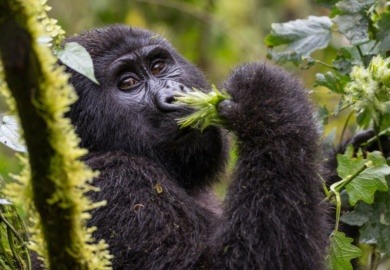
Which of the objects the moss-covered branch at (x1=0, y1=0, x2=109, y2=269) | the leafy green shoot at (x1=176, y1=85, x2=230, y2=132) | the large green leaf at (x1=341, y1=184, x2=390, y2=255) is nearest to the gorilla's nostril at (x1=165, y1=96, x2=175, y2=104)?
the leafy green shoot at (x1=176, y1=85, x2=230, y2=132)

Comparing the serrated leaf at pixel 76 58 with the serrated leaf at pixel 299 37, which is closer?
the serrated leaf at pixel 76 58


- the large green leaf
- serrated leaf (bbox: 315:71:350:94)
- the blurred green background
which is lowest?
the large green leaf

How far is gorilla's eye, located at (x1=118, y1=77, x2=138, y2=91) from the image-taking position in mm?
3664

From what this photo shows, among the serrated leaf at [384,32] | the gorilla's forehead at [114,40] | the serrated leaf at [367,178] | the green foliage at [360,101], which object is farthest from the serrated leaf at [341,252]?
the gorilla's forehead at [114,40]

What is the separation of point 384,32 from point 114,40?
1432 millimetres

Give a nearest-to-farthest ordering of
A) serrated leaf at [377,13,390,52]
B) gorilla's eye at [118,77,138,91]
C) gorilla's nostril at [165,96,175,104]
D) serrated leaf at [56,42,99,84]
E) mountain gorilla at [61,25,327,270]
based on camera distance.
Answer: serrated leaf at [56,42,99,84]
mountain gorilla at [61,25,327,270]
serrated leaf at [377,13,390,52]
gorilla's nostril at [165,96,175,104]
gorilla's eye at [118,77,138,91]

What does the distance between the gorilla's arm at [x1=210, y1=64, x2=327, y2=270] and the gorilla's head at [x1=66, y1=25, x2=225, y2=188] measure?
0.42m

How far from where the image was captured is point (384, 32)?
336cm

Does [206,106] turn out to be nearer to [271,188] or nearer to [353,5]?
[271,188]

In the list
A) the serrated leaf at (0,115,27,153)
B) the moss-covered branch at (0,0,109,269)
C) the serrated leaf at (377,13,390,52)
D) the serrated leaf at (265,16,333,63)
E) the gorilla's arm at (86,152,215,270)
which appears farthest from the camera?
the serrated leaf at (265,16,333,63)

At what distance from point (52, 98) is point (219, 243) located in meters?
1.40

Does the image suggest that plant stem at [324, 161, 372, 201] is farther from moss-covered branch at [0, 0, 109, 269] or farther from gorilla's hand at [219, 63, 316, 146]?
moss-covered branch at [0, 0, 109, 269]

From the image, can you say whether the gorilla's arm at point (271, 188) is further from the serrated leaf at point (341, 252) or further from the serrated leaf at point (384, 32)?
the serrated leaf at point (384, 32)

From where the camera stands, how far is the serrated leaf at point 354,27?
3.43 metres
